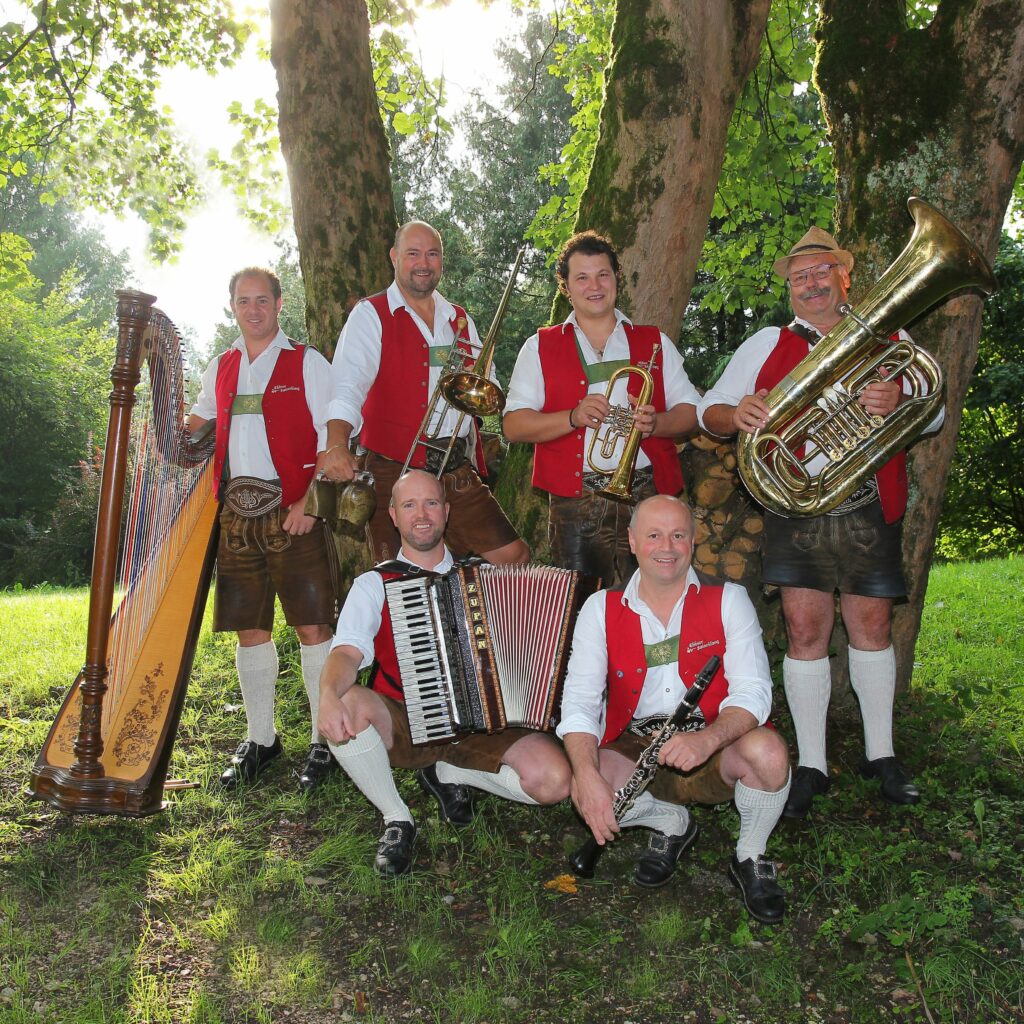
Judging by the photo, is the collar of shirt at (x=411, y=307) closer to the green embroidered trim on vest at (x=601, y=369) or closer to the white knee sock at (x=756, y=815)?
the green embroidered trim on vest at (x=601, y=369)

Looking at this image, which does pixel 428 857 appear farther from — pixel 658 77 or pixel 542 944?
pixel 658 77

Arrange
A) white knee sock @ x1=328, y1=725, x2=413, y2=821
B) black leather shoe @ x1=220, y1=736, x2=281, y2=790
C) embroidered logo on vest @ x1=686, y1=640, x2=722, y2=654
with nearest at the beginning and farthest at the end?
embroidered logo on vest @ x1=686, y1=640, x2=722, y2=654 < white knee sock @ x1=328, y1=725, x2=413, y2=821 < black leather shoe @ x1=220, y1=736, x2=281, y2=790

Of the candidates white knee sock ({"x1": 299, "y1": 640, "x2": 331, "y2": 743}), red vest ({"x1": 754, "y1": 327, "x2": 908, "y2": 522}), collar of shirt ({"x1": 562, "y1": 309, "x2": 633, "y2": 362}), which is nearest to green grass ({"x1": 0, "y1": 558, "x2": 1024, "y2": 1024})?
white knee sock ({"x1": 299, "y1": 640, "x2": 331, "y2": 743})

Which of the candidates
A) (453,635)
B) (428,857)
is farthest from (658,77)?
(428,857)

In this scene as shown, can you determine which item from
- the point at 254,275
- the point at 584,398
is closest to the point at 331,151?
the point at 254,275

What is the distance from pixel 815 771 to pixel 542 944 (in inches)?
49.1

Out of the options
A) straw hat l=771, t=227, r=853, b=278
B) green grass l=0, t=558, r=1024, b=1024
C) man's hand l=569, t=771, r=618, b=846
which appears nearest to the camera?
green grass l=0, t=558, r=1024, b=1024

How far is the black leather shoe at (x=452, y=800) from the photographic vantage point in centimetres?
360

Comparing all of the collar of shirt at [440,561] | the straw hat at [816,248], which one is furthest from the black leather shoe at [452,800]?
the straw hat at [816,248]

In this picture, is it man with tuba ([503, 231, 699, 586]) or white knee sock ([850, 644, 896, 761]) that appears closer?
white knee sock ([850, 644, 896, 761])

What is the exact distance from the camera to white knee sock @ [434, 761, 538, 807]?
329 cm

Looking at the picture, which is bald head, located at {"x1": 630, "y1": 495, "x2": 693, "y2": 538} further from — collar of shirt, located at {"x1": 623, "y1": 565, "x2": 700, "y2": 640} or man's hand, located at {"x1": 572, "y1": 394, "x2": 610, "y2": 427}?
man's hand, located at {"x1": 572, "y1": 394, "x2": 610, "y2": 427}

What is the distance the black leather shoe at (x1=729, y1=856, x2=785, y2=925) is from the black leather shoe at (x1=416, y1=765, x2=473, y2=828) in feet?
3.38

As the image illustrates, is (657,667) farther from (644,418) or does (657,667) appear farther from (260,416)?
(260,416)
